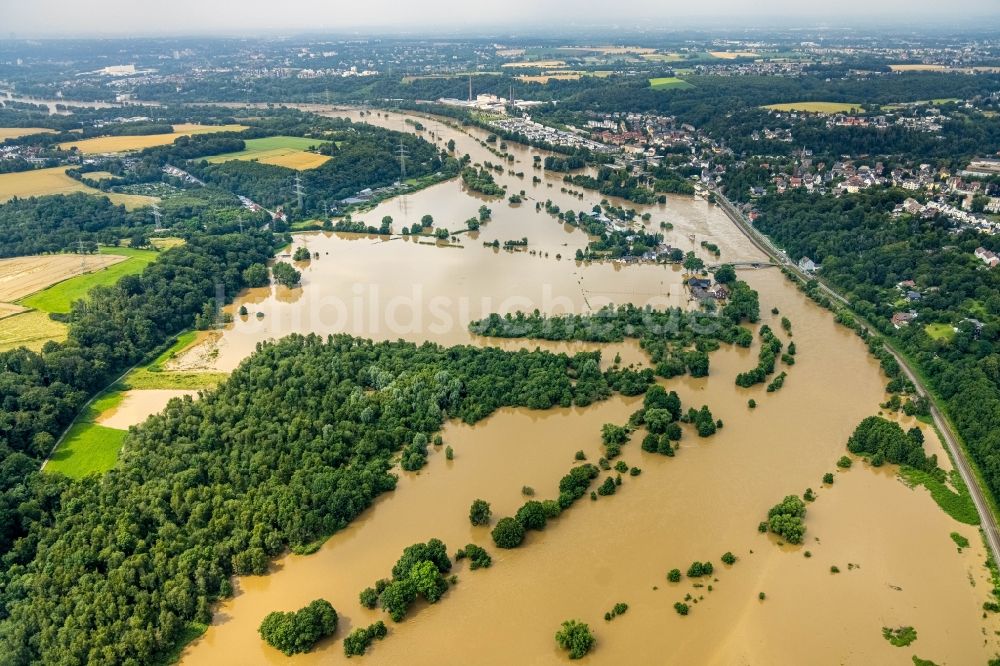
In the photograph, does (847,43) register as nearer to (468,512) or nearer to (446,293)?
(446,293)

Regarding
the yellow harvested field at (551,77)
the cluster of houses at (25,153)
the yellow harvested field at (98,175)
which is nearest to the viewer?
the yellow harvested field at (98,175)

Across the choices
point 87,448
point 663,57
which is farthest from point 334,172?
point 663,57

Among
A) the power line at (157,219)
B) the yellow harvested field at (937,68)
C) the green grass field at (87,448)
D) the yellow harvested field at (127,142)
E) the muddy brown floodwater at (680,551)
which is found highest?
the yellow harvested field at (937,68)

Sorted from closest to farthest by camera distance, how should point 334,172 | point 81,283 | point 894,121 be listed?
point 81,283 < point 334,172 < point 894,121

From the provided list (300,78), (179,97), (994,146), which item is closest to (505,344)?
(994,146)

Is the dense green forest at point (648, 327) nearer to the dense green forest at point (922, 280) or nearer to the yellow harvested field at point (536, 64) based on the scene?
the dense green forest at point (922, 280)

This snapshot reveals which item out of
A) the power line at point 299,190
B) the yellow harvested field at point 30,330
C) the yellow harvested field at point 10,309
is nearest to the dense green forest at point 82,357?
the yellow harvested field at point 30,330

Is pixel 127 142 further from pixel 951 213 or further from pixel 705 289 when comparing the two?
pixel 951 213
